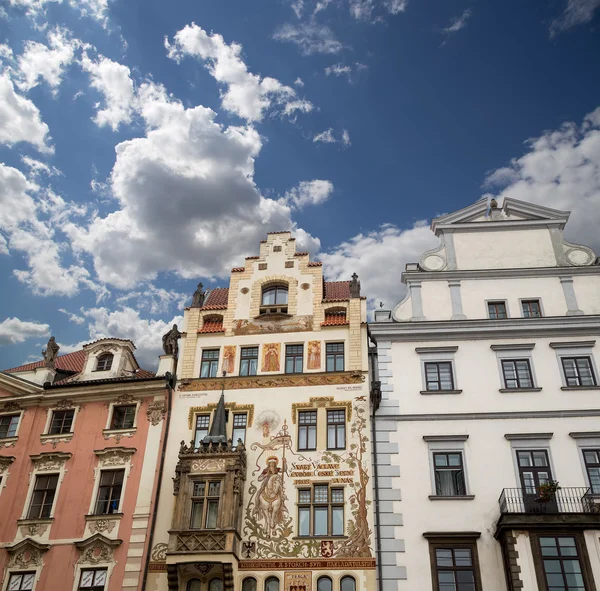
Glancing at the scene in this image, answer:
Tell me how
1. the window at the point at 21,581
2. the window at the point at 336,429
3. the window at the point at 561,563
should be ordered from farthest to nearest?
the window at the point at 336,429
the window at the point at 21,581
the window at the point at 561,563

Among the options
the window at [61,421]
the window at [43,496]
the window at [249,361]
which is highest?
the window at [249,361]

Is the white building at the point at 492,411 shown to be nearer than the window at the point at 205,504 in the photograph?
Yes

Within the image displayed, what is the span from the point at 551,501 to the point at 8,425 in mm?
22048

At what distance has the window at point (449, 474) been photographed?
985 inches

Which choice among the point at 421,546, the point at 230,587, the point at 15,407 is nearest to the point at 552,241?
the point at 421,546

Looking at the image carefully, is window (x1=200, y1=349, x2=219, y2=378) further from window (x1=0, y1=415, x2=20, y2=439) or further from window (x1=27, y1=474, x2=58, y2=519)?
window (x1=0, y1=415, x2=20, y2=439)

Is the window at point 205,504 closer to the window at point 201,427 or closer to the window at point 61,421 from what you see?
the window at point 201,427

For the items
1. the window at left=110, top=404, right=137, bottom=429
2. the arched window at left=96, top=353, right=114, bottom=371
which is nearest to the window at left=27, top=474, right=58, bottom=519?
the window at left=110, top=404, right=137, bottom=429

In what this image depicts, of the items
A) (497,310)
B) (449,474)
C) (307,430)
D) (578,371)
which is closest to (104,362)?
(307,430)

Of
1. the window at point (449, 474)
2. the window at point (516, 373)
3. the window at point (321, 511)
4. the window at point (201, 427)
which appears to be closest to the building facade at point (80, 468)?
the window at point (201, 427)

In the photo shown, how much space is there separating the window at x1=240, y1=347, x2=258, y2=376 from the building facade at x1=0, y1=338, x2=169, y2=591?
3.39 meters

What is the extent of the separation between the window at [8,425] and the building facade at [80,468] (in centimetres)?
4

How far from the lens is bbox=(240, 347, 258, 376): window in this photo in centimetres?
2936

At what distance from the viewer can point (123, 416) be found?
2944cm
